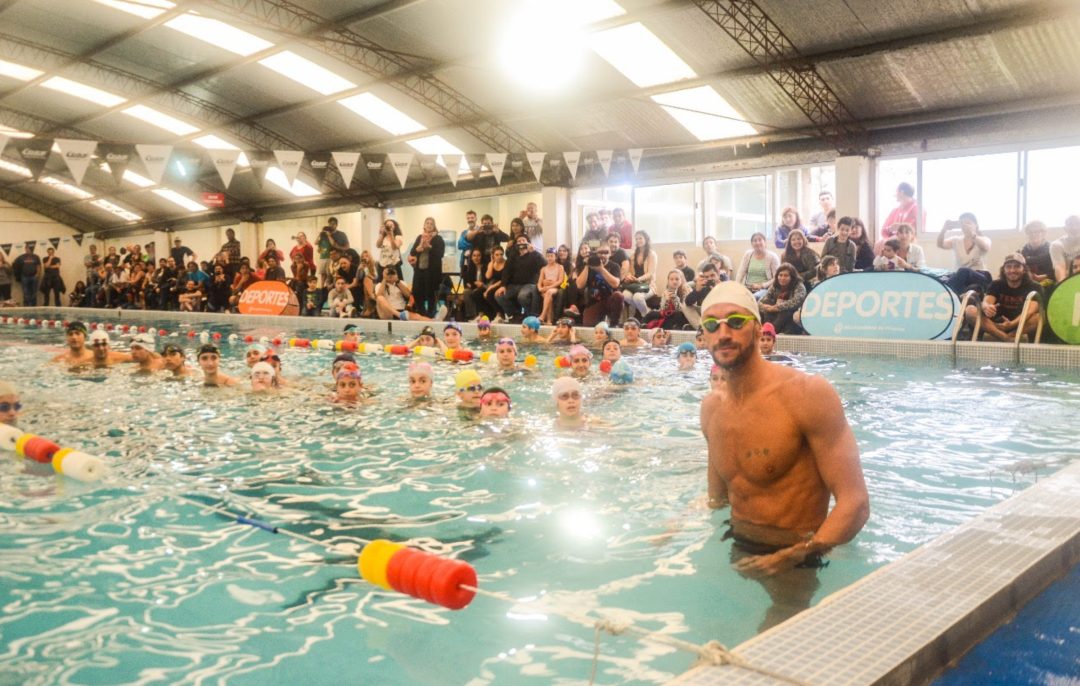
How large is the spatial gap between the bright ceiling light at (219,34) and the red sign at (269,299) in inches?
191

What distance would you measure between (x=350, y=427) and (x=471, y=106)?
13.0 meters

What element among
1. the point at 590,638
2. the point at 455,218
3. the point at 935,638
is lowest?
the point at 590,638

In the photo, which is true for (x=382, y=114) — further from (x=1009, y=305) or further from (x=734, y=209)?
(x=1009, y=305)

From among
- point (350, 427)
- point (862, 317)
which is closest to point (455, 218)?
point (862, 317)

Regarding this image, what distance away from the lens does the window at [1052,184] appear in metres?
13.6

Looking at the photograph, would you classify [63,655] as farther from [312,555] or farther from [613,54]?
[613,54]

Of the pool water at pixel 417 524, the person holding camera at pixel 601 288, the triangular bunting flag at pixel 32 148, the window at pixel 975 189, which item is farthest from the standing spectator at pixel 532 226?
the pool water at pixel 417 524

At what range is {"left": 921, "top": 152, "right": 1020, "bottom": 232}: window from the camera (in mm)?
14227

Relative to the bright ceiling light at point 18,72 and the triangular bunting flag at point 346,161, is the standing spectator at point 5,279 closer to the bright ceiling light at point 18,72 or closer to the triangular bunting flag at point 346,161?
the bright ceiling light at point 18,72

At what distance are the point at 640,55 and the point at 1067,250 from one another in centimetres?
746

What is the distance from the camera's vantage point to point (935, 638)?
2.17 m

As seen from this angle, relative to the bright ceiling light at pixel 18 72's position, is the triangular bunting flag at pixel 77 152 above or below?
below

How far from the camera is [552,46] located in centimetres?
1534

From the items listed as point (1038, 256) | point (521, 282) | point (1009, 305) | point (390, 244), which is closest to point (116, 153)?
point (390, 244)
